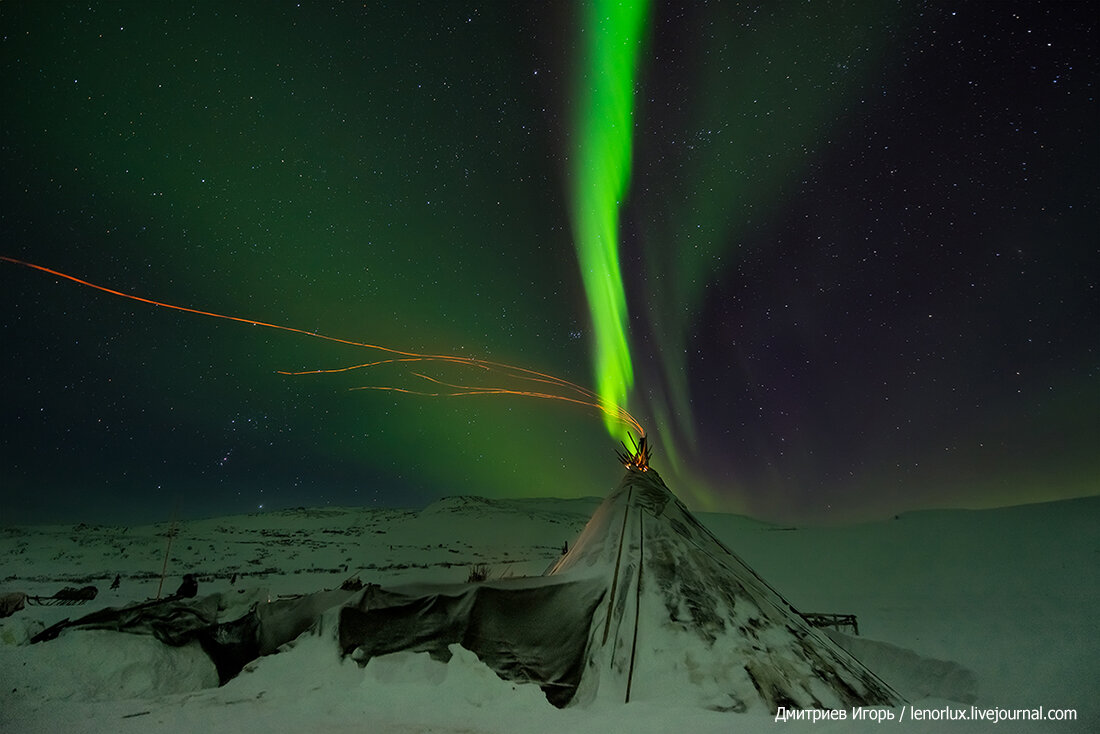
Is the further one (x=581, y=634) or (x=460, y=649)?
(x=581, y=634)

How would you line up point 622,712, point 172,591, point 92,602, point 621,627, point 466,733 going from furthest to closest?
point 172,591, point 92,602, point 621,627, point 622,712, point 466,733

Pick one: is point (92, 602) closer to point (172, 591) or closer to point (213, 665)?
point (172, 591)

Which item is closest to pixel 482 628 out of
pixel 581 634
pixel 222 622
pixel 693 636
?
pixel 581 634

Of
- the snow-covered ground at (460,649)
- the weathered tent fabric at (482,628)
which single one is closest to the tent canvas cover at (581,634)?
the weathered tent fabric at (482,628)

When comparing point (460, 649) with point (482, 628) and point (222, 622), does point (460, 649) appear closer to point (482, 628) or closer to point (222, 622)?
point (482, 628)

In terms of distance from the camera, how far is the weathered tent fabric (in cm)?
629

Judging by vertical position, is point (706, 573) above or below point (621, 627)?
above

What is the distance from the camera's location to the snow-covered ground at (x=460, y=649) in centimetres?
546

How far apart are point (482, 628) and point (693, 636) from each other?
2568mm

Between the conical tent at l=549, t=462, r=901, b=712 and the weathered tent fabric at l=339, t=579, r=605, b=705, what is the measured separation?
308mm

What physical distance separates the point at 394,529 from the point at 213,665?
3358 centimetres

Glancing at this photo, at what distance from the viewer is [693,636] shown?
652cm

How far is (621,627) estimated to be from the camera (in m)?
6.61

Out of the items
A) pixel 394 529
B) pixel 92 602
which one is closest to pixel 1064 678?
pixel 92 602
